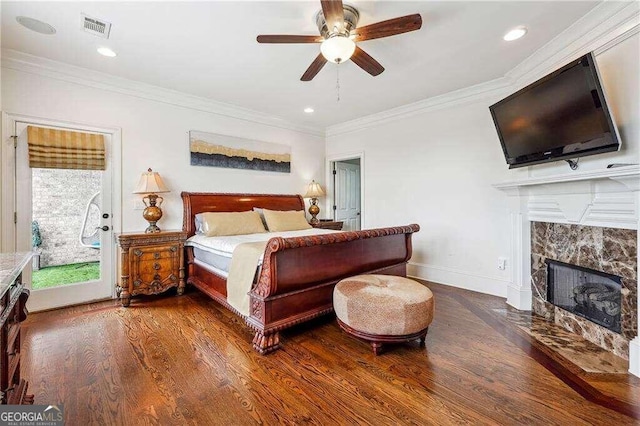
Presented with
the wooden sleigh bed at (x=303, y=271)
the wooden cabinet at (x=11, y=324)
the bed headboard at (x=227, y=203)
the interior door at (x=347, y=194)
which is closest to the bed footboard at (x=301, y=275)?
the wooden sleigh bed at (x=303, y=271)

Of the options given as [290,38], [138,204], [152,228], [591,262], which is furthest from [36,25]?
[591,262]

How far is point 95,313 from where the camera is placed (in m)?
2.99

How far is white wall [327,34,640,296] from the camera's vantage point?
359 centimetres

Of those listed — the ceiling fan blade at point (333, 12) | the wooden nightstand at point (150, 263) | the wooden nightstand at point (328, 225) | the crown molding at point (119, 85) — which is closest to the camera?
the ceiling fan blade at point (333, 12)

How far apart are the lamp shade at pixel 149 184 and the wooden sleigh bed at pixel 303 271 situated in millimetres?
976

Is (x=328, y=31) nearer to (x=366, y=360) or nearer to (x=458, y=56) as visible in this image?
(x=458, y=56)

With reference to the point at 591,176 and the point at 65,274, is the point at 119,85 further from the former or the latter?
the point at 591,176

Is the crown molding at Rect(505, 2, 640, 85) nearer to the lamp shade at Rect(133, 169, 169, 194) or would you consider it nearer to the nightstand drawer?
the lamp shade at Rect(133, 169, 169, 194)

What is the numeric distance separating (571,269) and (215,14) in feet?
12.9

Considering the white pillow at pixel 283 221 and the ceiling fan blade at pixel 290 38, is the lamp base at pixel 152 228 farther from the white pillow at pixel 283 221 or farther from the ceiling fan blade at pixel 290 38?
Answer: the ceiling fan blade at pixel 290 38

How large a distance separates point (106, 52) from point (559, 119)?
14.4 ft

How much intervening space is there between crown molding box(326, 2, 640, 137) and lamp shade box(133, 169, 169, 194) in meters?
3.76

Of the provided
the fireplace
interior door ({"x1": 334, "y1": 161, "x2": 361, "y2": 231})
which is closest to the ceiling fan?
the fireplace

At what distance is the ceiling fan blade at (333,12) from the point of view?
1.82 meters
